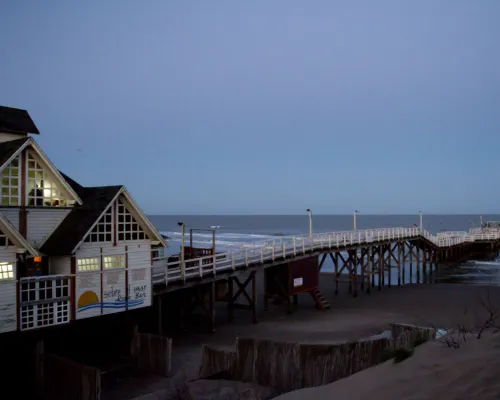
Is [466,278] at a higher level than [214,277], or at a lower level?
lower

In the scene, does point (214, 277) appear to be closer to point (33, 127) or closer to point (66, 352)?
A: point (66, 352)

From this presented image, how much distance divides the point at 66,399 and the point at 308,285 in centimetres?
1762

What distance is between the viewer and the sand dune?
226 inches

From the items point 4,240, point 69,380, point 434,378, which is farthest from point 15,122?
point 434,378

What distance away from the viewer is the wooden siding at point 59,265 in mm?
14773

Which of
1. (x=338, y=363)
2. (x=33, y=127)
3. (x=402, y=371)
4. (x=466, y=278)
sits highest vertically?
(x=33, y=127)

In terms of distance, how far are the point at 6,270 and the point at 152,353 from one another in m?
5.16

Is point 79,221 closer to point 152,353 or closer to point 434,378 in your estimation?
point 152,353

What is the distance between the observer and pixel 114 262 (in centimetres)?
1617

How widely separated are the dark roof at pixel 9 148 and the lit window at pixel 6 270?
9.53 feet

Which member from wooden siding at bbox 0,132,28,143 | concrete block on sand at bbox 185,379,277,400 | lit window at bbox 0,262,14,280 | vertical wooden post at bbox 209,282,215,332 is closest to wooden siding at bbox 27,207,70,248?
lit window at bbox 0,262,14,280

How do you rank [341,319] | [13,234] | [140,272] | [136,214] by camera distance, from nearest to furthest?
1. [13,234]
2. [136,214]
3. [140,272]
4. [341,319]

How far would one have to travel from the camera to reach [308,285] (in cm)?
2794

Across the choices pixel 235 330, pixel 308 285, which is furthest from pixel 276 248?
pixel 235 330
